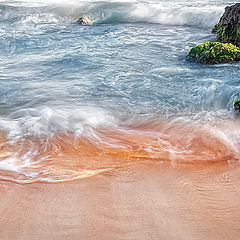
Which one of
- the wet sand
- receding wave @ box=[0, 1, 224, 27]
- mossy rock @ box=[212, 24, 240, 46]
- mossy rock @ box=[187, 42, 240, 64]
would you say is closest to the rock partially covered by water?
mossy rock @ box=[212, 24, 240, 46]

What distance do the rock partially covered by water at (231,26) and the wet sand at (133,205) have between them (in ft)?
20.3

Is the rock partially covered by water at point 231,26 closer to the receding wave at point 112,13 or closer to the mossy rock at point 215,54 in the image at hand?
the mossy rock at point 215,54

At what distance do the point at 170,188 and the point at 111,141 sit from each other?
1.32 meters

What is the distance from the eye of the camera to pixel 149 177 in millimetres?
3250

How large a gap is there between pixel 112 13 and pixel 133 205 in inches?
530

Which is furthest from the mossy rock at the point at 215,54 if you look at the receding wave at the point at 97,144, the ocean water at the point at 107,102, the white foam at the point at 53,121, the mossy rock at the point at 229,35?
the white foam at the point at 53,121

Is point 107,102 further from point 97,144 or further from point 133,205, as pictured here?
point 133,205

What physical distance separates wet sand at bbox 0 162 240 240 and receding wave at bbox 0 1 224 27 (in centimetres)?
1055

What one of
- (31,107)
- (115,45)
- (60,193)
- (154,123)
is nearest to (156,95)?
(154,123)

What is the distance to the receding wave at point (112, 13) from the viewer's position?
13.0 m

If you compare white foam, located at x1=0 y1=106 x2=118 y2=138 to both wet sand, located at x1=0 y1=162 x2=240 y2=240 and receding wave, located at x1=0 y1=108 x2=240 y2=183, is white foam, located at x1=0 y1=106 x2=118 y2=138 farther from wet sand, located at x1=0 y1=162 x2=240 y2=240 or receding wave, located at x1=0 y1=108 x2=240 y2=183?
wet sand, located at x1=0 y1=162 x2=240 y2=240

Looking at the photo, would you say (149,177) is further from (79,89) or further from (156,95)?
(79,89)

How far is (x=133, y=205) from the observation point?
9.24ft

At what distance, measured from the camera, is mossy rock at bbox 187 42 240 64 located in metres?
7.27
